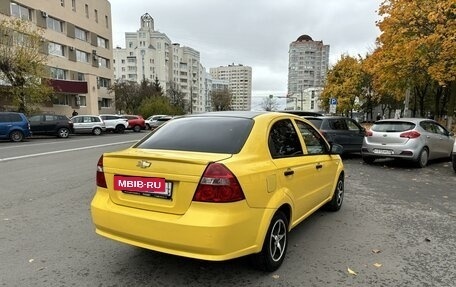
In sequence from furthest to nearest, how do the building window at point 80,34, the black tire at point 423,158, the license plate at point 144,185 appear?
the building window at point 80,34 < the black tire at point 423,158 < the license plate at point 144,185

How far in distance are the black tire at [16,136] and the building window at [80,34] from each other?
2514 cm

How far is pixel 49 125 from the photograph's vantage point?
81.5 ft

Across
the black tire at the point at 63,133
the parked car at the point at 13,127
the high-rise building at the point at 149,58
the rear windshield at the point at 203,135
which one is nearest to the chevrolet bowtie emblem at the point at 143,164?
the rear windshield at the point at 203,135

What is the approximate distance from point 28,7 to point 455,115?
37.0m

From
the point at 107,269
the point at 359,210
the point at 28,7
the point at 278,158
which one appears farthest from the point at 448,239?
the point at 28,7

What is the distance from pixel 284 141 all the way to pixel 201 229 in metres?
1.59

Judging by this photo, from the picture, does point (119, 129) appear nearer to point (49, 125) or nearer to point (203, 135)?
point (49, 125)

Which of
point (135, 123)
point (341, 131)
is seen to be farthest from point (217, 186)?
point (135, 123)

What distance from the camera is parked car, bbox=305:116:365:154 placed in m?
11.7

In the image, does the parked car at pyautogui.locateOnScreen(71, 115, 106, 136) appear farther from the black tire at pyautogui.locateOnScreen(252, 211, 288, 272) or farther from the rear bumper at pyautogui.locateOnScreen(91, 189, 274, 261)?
the black tire at pyautogui.locateOnScreen(252, 211, 288, 272)

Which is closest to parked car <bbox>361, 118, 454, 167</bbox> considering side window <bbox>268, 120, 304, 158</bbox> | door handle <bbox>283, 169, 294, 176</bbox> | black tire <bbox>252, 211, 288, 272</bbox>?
side window <bbox>268, 120, 304, 158</bbox>

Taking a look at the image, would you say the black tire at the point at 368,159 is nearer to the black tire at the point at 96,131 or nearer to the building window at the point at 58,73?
the black tire at the point at 96,131

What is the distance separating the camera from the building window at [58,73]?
38.0 m

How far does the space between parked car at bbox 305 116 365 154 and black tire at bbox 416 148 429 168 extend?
2272 millimetres
